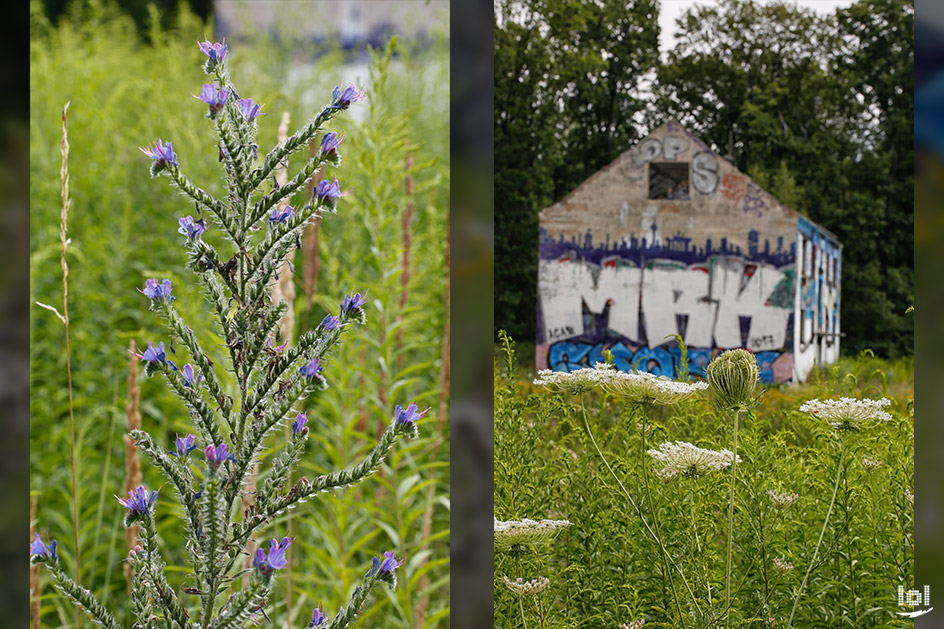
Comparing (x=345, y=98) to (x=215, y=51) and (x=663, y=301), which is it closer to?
(x=215, y=51)

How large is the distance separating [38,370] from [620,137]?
1824 millimetres

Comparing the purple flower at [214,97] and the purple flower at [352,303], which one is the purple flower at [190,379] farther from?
the purple flower at [214,97]

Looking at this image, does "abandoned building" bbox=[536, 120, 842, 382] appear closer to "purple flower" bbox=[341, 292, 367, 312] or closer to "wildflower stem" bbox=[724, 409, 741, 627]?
Answer: "wildflower stem" bbox=[724, 409, 741, 627]

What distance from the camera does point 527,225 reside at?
1405mm

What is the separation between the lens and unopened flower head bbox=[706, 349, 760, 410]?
4.16 feet

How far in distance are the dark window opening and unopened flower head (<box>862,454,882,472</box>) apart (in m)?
0.61

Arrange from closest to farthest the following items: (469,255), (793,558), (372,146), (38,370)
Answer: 1. (469,255)
2. (793,558)
3. (372,146)
4. (38,370)

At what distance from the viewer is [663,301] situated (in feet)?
4.50

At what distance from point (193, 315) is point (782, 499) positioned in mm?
1463

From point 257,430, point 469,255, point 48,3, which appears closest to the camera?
point 257,430

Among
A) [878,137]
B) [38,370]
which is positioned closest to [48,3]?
[38,370]

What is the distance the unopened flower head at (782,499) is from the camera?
1.32 meters

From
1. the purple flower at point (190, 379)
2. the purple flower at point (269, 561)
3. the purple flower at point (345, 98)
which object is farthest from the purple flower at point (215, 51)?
the purple flower at point (269, 561)

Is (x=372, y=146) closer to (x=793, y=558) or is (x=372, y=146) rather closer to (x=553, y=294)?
(x=553, y=294)
